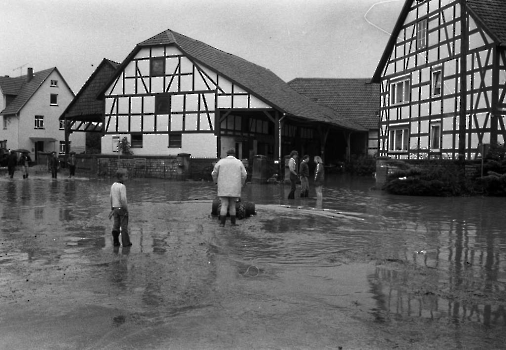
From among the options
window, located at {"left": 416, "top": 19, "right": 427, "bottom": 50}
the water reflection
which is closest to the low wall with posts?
window, located at {"left": 416, "top": 19, "right": 427, "bottom": 50}

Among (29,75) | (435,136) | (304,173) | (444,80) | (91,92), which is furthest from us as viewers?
(29,75)

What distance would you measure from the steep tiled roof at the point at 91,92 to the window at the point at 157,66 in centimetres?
805

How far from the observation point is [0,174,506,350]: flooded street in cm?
498

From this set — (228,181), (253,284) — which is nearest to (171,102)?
(228,181)

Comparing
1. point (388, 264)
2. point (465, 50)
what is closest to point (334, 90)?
point (465, 50)

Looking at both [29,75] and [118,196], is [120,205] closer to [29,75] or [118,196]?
[118,196]

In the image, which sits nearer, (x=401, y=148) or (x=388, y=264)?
(x=388, y=264)

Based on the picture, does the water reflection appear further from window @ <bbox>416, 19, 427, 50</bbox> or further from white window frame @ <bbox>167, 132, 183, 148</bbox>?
white window frame @ <bbox>167, 132, 183, 148</bbox>

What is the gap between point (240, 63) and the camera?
136 feet

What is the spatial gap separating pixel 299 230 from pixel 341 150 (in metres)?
37.4

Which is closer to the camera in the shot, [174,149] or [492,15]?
[492,15]

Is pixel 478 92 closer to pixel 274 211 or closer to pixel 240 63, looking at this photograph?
pixel 274 211

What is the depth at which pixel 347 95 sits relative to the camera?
165 ft

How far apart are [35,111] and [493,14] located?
152ft
